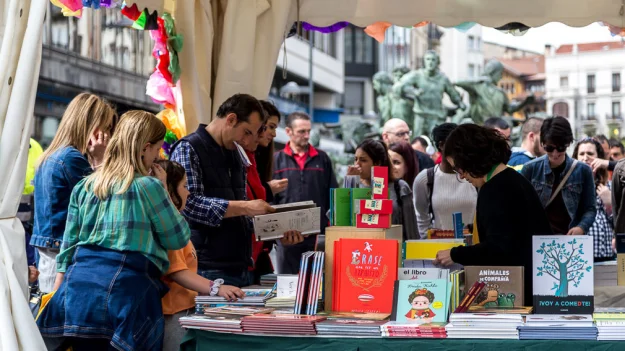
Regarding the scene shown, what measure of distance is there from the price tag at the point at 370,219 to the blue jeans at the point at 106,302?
102 centimetres

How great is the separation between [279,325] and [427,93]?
2376 cm

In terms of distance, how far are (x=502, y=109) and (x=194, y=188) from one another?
2434cm

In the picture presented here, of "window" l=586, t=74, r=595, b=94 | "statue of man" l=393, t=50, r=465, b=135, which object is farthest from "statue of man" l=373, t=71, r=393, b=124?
"window" l=586, t=74, r=595, b=94

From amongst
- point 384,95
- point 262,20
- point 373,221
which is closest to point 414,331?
point 373,221

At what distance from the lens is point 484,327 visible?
410cm

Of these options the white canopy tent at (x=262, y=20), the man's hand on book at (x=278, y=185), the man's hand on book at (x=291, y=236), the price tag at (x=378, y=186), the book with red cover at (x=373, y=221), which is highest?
the white canopy tent at (x=262, y=20)

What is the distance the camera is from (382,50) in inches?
3002

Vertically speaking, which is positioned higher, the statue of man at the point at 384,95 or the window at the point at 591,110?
A: the window at the point at 591,110

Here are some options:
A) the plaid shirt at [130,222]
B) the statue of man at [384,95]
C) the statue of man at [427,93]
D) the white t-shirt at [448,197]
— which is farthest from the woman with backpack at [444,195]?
the statue of man at [384,95]

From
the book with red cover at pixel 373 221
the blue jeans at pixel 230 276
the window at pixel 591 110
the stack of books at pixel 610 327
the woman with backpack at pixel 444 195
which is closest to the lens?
the stack of books at pixel 610 327

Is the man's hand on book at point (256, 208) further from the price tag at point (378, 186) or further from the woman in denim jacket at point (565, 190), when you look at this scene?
the woman in denim jacket at point (565, 190)

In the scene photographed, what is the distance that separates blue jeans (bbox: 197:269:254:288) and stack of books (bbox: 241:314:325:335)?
2.90 ft

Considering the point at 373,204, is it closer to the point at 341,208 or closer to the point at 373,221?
the point at 373,221

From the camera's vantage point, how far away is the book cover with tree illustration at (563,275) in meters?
4.34
